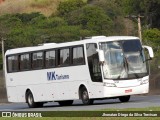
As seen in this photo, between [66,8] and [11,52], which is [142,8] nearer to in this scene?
[66,8]

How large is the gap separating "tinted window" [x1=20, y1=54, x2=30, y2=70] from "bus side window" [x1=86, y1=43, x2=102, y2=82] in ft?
16.9

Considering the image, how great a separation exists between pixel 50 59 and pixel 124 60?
15.5 ft

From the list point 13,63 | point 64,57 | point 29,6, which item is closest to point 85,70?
point 64,57

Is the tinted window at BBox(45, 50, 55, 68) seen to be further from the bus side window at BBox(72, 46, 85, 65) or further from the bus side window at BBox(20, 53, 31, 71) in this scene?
the bus side window at BBox(72, 46, 85, 65)

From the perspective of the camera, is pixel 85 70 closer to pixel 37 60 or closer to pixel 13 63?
pixel 37 60

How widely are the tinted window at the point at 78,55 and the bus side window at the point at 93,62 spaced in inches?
19.5

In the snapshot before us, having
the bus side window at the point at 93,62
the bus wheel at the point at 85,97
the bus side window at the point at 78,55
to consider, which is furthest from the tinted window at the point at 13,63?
the bus side window at the point at 93,62

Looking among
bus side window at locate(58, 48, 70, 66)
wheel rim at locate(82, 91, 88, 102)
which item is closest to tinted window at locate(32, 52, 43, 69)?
bus side window at locate(58, 48, 70, 66)

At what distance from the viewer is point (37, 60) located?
1449 inches

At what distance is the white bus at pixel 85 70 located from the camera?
32656 mm

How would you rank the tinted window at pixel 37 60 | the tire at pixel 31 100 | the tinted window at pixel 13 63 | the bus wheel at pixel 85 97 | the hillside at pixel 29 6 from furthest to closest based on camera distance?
the hillside at pixel 29 6
the tinted window at pixel 13 63
the tire at pixel 31 100
the tinted window at pixel 37 60
the bus wheel at pixel 85 97

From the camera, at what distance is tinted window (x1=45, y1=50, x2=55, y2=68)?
35750 millimetres

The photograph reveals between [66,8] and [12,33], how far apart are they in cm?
2688

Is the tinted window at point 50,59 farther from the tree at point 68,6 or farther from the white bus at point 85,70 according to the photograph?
the tree at point 68,6
